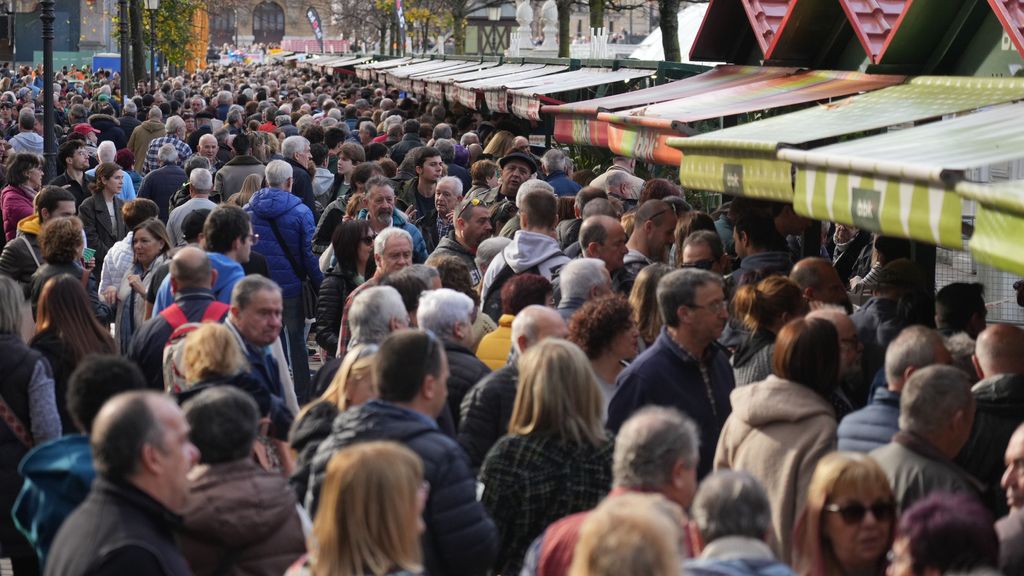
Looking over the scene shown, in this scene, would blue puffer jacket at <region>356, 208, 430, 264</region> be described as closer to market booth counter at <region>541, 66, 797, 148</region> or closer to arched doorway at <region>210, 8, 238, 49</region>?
market booth counter at <region>541, 66, 797, 148</region>

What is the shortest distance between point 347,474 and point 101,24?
70415 mm

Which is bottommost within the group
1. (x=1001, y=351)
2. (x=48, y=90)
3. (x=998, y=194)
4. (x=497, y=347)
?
(x=497, y=347)

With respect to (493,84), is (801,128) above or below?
below

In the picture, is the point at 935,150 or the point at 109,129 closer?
the point at 935,150

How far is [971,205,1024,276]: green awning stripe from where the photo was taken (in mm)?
5133

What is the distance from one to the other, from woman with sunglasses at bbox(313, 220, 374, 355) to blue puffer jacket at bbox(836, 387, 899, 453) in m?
4.38

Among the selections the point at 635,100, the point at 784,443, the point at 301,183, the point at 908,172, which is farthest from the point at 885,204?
the point at 301,183

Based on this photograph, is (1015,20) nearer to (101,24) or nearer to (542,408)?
(542,408)

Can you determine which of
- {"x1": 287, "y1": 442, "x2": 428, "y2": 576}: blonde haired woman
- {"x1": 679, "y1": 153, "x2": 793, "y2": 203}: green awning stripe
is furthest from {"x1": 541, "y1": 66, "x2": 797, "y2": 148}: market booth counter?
{"x1": 287, "y1": 442, "x2": 428, "y2": 576}: blonde haired woman

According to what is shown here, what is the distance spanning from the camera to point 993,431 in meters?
5.74

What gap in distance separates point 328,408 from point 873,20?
6542 mm

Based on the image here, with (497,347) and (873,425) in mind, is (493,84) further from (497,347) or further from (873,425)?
(873,425)

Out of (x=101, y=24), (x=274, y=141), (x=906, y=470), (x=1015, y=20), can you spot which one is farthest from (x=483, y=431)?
(x=101, y=24)

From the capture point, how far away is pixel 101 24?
233 feet
